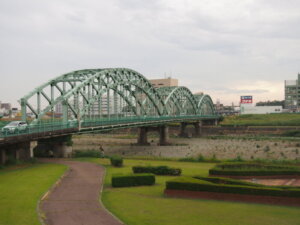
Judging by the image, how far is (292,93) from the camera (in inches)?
7244

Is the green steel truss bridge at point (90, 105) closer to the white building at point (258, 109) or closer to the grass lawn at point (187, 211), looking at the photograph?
the grass lawn at point (187, 211)

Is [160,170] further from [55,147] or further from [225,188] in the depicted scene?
[55,147]

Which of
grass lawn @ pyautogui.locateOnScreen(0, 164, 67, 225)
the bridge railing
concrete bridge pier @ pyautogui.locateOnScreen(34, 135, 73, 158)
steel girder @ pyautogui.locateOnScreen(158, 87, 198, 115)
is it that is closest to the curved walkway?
grass lawn @ pyautogui.locateOnScreen(0, 164, 67, 225)

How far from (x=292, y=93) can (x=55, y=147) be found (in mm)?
164272

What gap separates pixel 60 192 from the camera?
2516cm

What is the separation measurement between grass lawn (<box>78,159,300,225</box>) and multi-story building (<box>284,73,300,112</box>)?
167387 millimetres

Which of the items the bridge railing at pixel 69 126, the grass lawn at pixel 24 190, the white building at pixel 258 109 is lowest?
the grass lawn at pixel 24 190

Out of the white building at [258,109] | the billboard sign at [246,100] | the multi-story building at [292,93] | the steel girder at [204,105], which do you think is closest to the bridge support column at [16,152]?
the steel girder at [204,105]

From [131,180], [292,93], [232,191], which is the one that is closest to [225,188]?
[232,191]

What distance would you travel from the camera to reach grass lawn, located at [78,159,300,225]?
1853 cm

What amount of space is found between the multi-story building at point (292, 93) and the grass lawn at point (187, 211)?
167m

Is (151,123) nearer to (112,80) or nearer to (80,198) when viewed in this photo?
(112,80)

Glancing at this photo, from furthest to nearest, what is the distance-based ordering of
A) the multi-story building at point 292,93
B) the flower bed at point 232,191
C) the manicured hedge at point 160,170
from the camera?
1. the multi-story building at point 292,93
2. the manicured hedge at point 160,170
3. the flower bed at point 232,191

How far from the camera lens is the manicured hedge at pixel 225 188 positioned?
21906 millimetres
